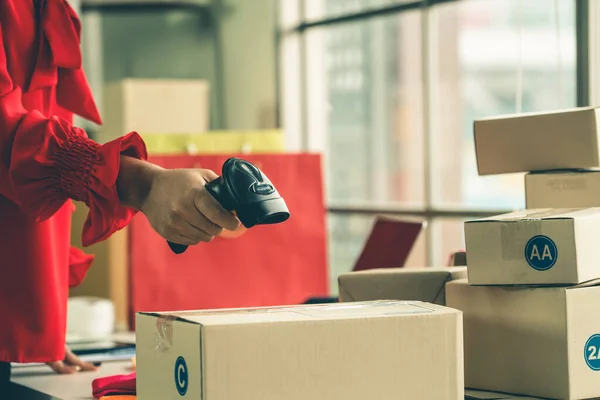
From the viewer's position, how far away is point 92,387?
1486 mm

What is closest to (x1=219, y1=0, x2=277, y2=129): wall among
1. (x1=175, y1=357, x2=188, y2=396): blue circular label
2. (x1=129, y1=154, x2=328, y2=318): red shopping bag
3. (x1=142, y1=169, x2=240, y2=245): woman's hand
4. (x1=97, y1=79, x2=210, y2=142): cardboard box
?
(x1=97, y1=79, x2=210, y2=142): cardboard box

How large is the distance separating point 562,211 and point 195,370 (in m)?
0.64

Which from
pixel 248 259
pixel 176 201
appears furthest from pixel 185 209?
pixel 248 259

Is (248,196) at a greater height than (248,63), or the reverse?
(248,63)

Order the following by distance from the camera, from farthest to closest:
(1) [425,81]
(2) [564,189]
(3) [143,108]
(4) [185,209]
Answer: (1) [425,81] < (3) [143,108] < (2) [564,189] < (4) [185,209]

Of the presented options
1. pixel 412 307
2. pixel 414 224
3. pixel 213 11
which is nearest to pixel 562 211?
pixel 412 307

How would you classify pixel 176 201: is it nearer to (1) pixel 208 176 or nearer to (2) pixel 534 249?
(1) pixel 208 176

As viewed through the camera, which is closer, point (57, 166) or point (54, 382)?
point (57, 166)

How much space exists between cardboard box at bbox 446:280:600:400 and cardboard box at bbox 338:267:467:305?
4.9 inches

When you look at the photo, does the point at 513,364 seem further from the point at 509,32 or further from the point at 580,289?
the point at 509,32

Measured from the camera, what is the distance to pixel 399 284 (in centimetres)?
149

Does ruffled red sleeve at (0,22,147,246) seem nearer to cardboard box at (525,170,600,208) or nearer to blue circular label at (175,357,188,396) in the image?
blue circular label at (175,357,188,396)

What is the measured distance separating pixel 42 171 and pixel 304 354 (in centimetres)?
44

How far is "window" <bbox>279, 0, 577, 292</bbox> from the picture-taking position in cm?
321
